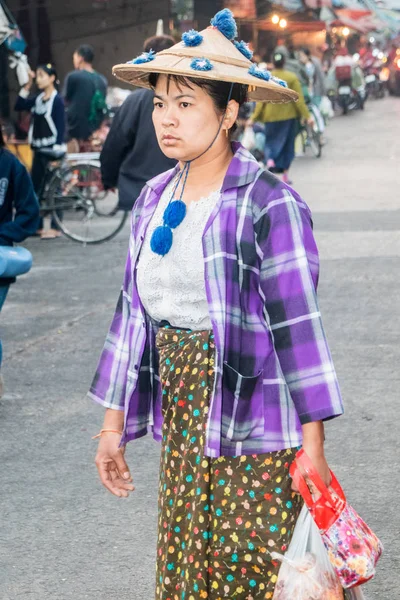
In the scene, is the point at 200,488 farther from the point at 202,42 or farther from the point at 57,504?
the point at 57,504

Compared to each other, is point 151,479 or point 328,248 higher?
point 151,479

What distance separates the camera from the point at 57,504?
485 cm

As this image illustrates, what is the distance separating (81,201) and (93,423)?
6135 mm

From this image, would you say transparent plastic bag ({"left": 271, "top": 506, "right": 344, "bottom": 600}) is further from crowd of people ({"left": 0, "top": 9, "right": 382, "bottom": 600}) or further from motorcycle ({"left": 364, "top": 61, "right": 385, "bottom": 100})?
motorcycle ({"left": 364, "top": 61, "right": 385, "bottom": 100})

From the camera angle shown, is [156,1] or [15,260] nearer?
[15,260]

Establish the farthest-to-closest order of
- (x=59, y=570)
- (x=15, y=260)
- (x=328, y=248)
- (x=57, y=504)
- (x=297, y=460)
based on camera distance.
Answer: (x=328, y=248)
(x=15, y=260)
(x=57, y=504)
(x=59, y=570)
(x=297, y=460)

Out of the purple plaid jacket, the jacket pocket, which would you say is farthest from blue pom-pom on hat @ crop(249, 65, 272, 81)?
the jacket pocket

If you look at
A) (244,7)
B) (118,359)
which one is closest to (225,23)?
(118,359)

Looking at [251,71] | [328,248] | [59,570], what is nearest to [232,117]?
[251,71]

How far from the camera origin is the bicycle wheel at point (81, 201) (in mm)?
11758

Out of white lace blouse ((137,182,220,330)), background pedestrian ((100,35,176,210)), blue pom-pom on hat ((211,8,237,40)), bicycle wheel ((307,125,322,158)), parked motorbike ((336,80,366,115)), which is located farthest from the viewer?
parked motorbike ((336,80,366,115))

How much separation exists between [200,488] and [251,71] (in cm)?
103

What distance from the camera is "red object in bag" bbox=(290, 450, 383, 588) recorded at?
8.54 feet

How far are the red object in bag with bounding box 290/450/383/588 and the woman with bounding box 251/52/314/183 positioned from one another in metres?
12.6
